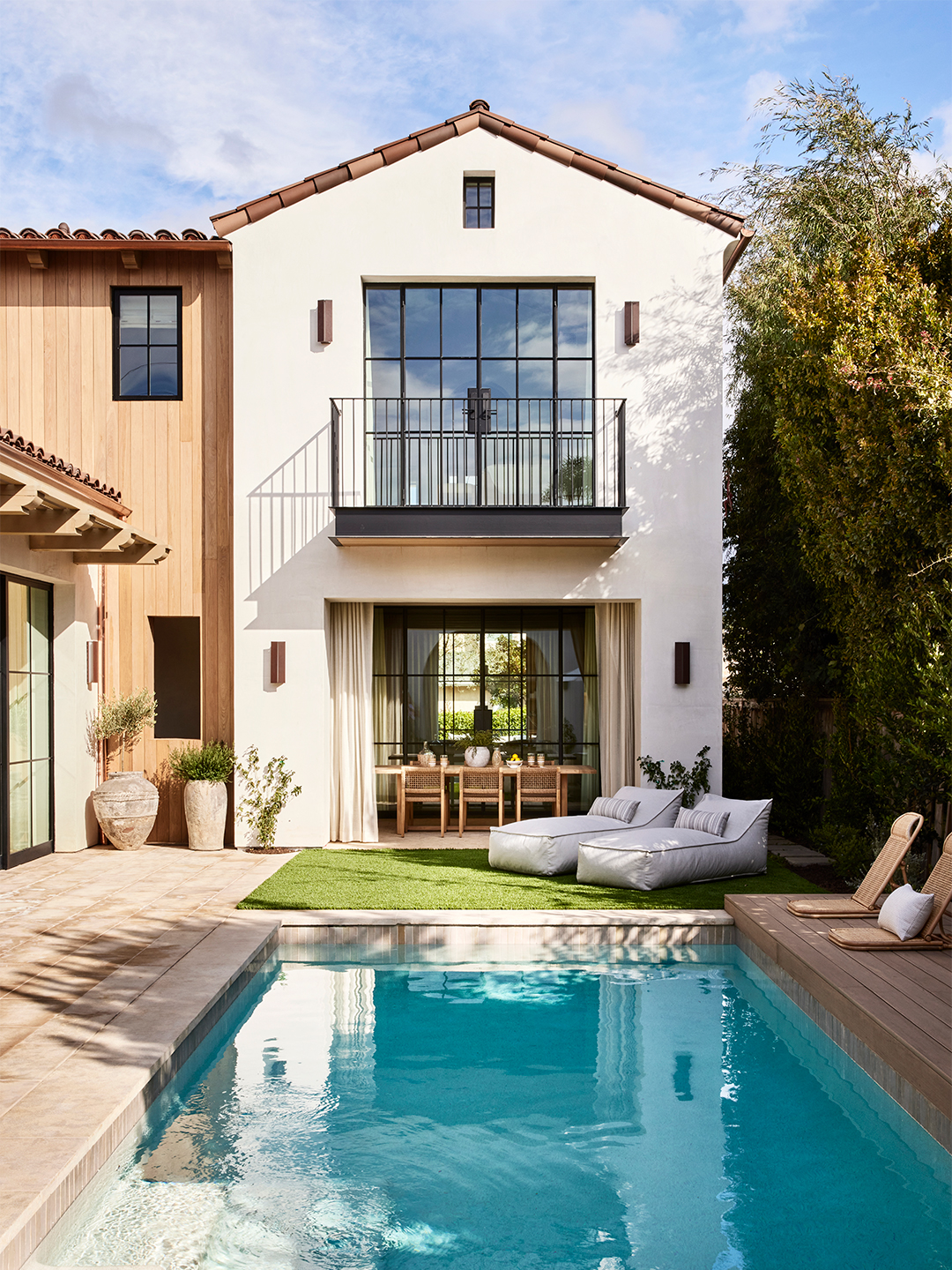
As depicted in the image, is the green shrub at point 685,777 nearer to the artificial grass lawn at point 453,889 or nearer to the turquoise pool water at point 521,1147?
the artificial grass lawn at point 453,889

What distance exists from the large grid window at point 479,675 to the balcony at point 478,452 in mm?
2183

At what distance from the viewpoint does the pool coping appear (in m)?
3.44

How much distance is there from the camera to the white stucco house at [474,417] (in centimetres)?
1032

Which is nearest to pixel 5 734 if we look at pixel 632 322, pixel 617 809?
pixel 617 809

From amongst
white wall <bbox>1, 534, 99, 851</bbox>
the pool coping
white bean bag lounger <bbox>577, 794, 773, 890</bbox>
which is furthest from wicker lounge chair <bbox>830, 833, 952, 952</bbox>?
white wall <bbox>1, 534, 99, 851</bbox>

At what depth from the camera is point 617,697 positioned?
1134 cm

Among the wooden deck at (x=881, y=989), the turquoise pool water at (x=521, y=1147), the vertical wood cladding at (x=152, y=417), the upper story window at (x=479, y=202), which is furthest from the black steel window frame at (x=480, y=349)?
the turquoise pool water at (x=521, y=1147)

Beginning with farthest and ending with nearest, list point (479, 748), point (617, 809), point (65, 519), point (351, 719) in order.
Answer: point (479, 748), point (351, 719), point (617, 809), point (65, 519)

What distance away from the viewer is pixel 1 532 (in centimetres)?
831

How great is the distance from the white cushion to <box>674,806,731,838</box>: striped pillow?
2.76 metres

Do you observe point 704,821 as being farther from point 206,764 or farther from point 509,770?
point 206,764

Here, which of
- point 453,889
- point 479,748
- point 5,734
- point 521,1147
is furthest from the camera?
point 479,748

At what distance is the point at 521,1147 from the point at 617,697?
7432 millimetres

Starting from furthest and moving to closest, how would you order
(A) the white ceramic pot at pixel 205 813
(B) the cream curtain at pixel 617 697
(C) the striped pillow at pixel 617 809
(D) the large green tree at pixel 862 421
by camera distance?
(B) the cream curtain at pixel 617 697
(A) the white ceramic pot at pixel 205 813
(C) the striped pillow at pixel 617 809
(D) the large green tree at pixel 862 421
